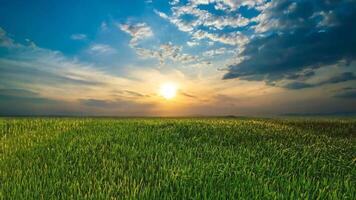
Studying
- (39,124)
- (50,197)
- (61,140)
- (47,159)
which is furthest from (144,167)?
(39,124)

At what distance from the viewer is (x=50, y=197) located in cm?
637

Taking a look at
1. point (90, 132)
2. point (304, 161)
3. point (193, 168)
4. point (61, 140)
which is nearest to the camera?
point (193, 168)

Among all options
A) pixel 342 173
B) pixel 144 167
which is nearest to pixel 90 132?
pixel 144 167

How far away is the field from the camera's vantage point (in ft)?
21.6

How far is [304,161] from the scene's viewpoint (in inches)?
385

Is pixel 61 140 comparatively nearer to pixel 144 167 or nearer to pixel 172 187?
pixel 144 167

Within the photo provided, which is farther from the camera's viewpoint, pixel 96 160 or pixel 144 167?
pixel 96 160

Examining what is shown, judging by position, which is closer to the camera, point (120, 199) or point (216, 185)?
point (120, 199)

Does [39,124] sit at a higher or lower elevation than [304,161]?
higher

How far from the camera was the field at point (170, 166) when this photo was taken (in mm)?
6578

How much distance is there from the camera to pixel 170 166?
8.18m

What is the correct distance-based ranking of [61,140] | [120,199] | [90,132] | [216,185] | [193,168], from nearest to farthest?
[120,199] < [216,185] < [193,168] < [61,140] < [90,132]

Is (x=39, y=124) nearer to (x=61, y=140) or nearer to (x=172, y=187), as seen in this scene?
(x=61, y=140)

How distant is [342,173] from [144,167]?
Result: 5.40 metres
